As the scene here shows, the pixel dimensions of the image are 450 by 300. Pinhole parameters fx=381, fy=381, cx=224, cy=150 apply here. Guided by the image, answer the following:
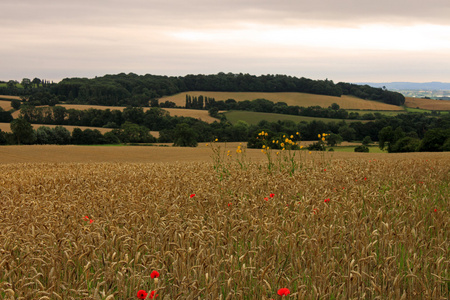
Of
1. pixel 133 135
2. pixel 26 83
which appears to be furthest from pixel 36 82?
pixel 133 135

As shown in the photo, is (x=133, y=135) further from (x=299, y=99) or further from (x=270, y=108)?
(x=299, y=99)

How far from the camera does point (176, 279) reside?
11.4 ft

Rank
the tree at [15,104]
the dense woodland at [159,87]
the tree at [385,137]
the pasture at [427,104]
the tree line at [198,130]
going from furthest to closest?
the dense woodland at [159,87]
the pasture at [427,104]
the tree at [15,104]
the tree at [385,137]
the tree line at [198,130]

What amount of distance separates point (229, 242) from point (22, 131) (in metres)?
59.8

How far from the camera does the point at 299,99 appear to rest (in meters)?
119

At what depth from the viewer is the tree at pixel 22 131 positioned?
55500 mm

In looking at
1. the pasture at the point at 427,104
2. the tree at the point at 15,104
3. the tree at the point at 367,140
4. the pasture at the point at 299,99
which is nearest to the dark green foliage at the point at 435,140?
the tree at the point at 367,140

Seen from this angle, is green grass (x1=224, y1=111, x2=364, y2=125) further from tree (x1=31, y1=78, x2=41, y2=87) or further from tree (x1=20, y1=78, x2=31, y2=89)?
tree (x1=31, y1=78, x2=41, y2=87)

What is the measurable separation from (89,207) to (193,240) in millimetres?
2621

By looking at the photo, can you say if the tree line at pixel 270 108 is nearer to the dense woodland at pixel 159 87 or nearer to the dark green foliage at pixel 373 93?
the dense woodland at pixel 159 87

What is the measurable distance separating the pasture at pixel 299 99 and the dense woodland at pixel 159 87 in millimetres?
5510

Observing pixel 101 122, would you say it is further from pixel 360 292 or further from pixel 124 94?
pixel 360 292

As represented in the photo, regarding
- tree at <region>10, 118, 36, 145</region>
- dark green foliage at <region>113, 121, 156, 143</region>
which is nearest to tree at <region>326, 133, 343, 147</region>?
dark green foliage at <region>113, 121, 156, 143</region>

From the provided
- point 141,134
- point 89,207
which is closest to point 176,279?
point 89,207
